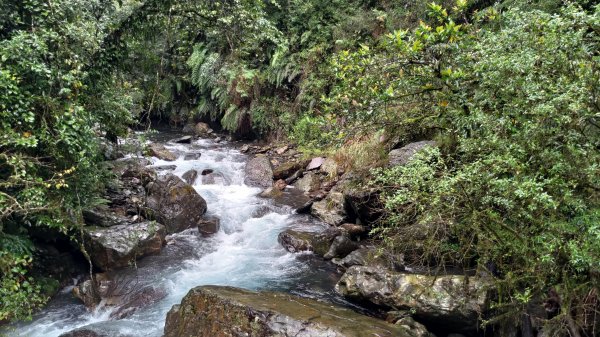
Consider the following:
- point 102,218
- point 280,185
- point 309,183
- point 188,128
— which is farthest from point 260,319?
point 188,128

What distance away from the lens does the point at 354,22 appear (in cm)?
1420

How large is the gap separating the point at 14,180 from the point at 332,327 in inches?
163

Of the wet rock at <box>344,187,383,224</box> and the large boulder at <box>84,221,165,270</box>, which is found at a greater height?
the wet rock at <box>344,187,383,224</box>

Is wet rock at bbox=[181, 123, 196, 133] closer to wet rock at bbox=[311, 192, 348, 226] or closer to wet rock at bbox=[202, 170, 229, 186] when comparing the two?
wet rock at bbox=[202, 170, 229, 186]

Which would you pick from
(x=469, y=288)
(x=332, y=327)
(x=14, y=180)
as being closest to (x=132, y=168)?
(x=14, y=180)

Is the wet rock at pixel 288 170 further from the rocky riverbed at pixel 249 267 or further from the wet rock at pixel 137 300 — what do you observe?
the wet rock at pixel 137 300

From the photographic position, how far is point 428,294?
227 inches

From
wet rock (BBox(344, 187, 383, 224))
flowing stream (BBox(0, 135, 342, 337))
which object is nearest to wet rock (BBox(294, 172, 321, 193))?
flowing stream (BBox(0, 135, 342, 337))

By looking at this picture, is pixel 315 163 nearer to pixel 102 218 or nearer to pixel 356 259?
pixel 356 259

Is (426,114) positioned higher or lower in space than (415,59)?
lower

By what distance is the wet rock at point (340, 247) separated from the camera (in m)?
8.20

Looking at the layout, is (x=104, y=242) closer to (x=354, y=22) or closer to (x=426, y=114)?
(x=426, y=114)

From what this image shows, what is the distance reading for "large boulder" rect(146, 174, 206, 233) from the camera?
9367 mm

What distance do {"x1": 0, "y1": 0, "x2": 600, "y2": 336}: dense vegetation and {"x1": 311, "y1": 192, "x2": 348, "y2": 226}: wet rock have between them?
1.13 m
